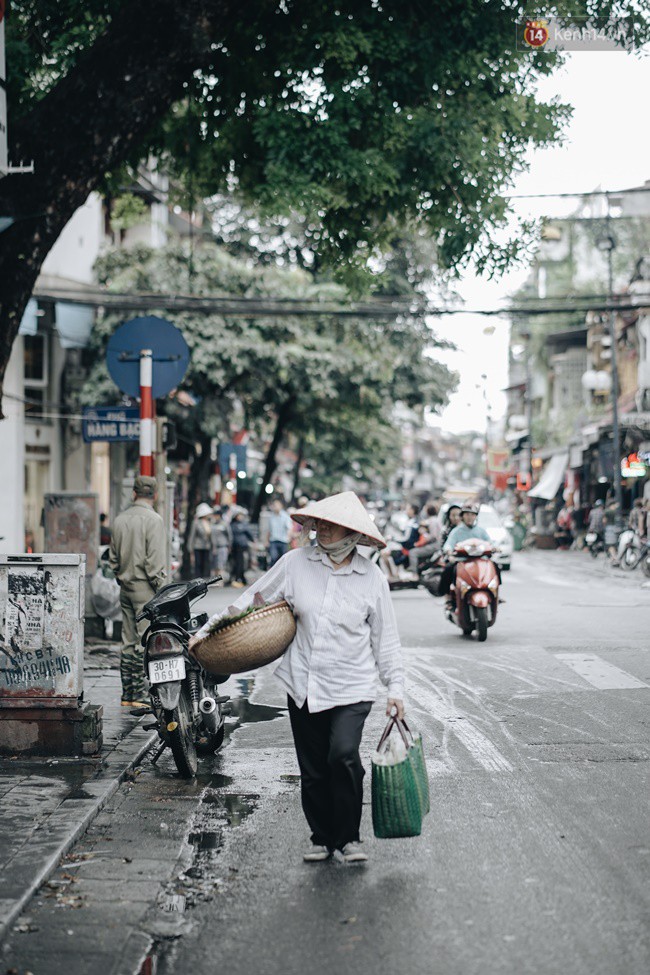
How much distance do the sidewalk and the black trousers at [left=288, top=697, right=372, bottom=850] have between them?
1152mm

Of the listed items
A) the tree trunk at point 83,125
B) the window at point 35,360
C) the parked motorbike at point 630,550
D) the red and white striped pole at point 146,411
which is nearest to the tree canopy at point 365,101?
the tree trunk at point 83,125

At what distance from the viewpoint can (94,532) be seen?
13.8 meters

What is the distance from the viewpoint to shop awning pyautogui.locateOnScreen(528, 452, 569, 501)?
49.9 metres

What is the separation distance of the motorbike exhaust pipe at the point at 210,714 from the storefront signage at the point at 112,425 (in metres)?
4.69

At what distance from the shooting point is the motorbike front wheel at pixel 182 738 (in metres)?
7.26

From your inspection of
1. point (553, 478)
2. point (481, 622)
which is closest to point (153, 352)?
point (481, 622)

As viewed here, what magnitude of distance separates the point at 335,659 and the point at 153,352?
6.16m

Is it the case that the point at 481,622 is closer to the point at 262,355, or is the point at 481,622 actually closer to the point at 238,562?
the point at 238,562

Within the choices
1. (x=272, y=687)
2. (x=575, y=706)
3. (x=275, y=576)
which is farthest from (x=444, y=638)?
(x=275, y=576)

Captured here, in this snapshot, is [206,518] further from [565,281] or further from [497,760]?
[565,281]

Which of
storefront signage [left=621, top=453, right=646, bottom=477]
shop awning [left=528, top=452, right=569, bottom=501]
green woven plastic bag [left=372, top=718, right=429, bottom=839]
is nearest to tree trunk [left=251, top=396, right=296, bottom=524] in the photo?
storefront signage [left=621, top=453, right=646, bottom=477]

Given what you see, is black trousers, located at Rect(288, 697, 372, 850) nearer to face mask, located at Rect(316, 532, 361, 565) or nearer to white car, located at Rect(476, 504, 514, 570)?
face mask, located at Rect(316, 532, 361, 565)

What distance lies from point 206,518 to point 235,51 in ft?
46.8

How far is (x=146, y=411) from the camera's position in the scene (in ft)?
36.3
